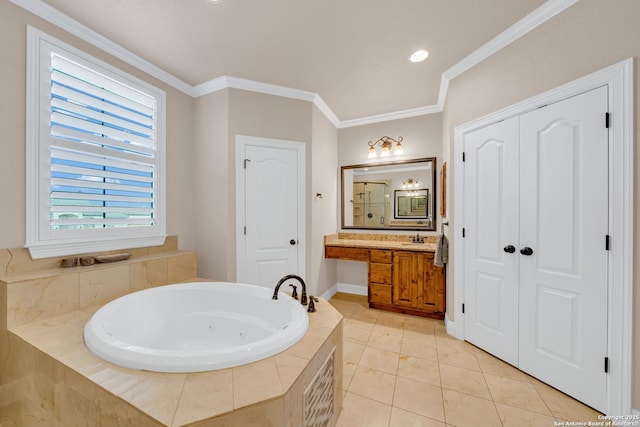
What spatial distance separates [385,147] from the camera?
339 cm

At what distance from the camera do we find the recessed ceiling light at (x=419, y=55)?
211 cm

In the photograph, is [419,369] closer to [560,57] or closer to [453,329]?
[453,329]

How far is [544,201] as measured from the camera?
1.70m

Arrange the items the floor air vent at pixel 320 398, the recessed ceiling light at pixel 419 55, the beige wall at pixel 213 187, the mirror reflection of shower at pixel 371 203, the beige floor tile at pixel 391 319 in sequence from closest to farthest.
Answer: the floor air vent at pixel 320 398 → the recessed ceiling light at pixel 419 55 → the beige wall at pixel 213 187 → the beige floor tile at pixel 391 319 → the mirror reflection of shower at pixel 371 203

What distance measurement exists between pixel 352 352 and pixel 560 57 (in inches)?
104

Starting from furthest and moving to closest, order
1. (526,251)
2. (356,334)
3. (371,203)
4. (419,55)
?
1. (371,203)
2. (356,334)
3. (419,55)
4. (526,251)

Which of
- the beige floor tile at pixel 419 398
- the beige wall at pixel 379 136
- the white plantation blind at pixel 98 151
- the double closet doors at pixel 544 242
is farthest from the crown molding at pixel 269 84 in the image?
the beige floor tile at pixel 419 398

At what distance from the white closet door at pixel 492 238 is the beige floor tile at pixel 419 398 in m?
0.78

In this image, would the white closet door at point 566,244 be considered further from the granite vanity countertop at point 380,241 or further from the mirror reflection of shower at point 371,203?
the mirror reflection of shower at point 371,203

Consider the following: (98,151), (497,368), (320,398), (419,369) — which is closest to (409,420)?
(419,369)

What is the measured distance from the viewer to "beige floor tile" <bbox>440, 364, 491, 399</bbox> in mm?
1637

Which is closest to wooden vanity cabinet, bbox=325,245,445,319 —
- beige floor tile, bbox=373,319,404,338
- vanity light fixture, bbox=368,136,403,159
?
beige floor tile, bbox=373,319,404,338

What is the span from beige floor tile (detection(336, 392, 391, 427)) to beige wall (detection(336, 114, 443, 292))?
2.01 metres

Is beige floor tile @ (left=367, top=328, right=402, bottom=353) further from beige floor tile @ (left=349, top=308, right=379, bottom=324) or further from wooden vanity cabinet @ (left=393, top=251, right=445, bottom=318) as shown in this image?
wooden vanity cabinet @ (left=393, top=251, right=445, bottom=318)
